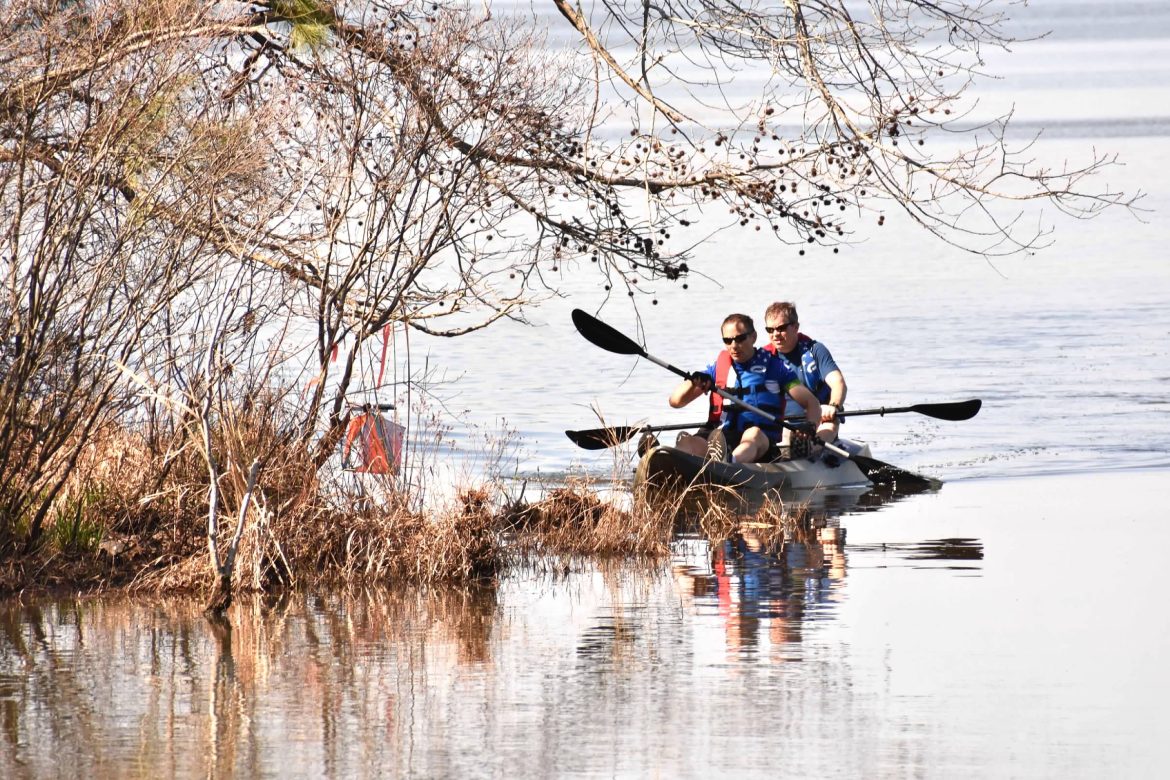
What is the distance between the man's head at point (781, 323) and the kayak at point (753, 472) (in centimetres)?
92

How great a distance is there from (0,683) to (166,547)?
2.36m

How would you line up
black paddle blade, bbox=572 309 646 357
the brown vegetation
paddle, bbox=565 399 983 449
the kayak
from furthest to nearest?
1. black paddle blade, bbox=572 309 646 357
2. the kayak
3. paddle, bbox=565 399 983 449
4. the brown vegetation

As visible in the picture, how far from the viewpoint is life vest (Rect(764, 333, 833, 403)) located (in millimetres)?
15180

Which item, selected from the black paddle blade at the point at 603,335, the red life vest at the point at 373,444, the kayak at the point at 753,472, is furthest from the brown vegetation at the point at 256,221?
the kayak at the point at 753,472

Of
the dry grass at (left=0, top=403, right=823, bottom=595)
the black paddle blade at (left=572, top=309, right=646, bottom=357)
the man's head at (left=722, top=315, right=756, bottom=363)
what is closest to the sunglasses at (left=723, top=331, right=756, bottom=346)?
the man's head at (left=722, top=315, right=756, bottom=363)

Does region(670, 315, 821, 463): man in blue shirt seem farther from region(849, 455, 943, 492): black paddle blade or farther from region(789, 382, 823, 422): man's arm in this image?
region(849, 455, 943, 492): black paddle blade

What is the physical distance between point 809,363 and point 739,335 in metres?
1.02

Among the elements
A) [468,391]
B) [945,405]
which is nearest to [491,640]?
[945,405]

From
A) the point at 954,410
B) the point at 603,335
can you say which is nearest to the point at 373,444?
the point at 603,335

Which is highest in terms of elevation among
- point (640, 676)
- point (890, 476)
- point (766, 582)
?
point (890, 476)

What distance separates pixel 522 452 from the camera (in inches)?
719

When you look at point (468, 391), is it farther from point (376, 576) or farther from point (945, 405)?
point (376, 576)

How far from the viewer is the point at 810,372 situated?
15219 millimetres

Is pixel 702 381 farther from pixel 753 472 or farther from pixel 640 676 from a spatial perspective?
pixel 640 676
